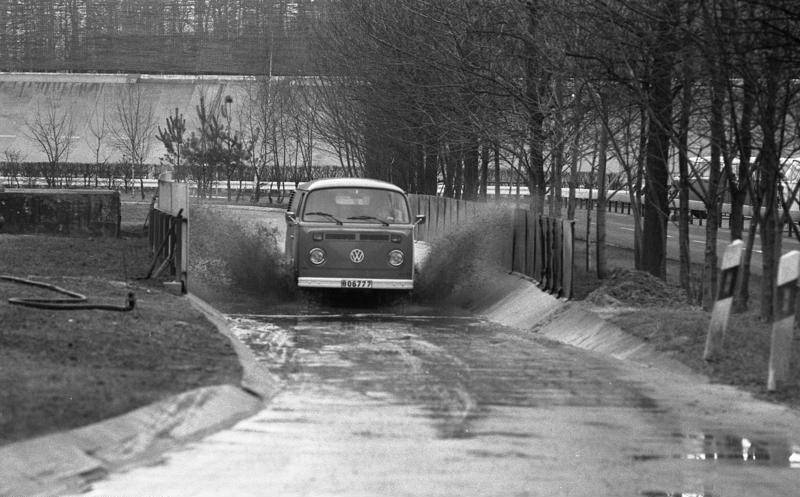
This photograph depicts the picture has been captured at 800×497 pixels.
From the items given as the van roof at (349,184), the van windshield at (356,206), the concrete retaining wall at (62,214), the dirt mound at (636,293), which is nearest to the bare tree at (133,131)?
the concrete retaining wall at (62,214)

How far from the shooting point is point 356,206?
21.2 meters

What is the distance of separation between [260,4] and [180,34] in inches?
384

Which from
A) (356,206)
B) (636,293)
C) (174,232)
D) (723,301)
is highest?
(356,206)

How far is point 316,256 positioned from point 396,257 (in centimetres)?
122

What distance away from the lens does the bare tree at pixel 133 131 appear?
270 feet

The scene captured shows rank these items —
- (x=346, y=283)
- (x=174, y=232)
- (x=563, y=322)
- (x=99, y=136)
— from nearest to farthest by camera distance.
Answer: (x=563, y=322), (x=174, y=232), (x=346, y=283), (x=99, y=136)

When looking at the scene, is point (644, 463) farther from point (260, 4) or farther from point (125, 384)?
point (260, 4)

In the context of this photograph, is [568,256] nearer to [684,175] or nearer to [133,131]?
[684,175]

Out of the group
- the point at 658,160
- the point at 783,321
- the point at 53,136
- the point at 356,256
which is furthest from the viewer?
the point at 53,136

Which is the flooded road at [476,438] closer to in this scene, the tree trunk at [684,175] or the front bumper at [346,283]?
the tree trunk at [684,175]

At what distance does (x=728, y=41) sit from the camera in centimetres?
1374

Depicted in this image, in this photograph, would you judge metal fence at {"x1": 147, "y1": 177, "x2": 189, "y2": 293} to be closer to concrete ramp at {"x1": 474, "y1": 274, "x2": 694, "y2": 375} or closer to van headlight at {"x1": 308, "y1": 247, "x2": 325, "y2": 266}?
van headlight at {"x1": 308, "y1": 247, "x2": 325, "y2": 266}

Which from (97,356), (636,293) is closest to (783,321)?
(97,356)

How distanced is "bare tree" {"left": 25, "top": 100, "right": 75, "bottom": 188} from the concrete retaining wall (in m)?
38.6
